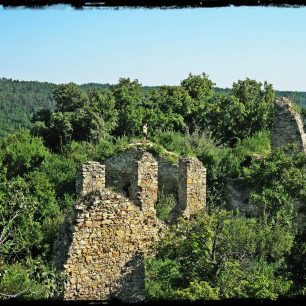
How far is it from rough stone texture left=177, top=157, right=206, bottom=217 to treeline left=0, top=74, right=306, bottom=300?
21.6 inches

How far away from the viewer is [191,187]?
14.7 metres

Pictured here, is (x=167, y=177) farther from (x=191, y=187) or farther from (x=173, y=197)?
(x=191, y=187)

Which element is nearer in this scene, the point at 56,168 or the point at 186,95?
the point at 56,168

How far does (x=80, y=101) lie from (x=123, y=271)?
23.5 metres

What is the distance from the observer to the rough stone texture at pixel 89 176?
13633mm

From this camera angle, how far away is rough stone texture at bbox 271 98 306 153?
17891 mm

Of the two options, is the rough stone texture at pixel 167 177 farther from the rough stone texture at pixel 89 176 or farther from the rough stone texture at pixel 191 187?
the rough stone texture at pixel 89 176

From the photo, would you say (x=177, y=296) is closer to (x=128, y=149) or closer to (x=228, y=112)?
(x=128, y=149)

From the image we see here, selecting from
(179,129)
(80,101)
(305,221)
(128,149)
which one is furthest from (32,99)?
(305,221)

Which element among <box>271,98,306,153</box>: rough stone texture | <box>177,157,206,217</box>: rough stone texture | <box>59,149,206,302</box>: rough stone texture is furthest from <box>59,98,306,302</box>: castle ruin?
<box>271,98,306,153</box>: rough stone texture

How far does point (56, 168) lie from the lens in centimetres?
1948

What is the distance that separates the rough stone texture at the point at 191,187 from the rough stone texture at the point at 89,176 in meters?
2.56

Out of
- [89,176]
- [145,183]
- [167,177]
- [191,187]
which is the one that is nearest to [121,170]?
[167,177]

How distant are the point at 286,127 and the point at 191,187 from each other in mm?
5423
